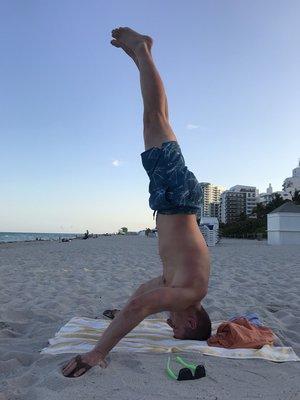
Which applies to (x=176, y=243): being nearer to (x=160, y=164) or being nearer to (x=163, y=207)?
(x=163, y=207)

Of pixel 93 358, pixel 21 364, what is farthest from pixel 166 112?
pixel 21 364

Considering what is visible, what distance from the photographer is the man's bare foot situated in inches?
157

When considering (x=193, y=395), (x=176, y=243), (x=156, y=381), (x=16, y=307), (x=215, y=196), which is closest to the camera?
(x=193, y=395)

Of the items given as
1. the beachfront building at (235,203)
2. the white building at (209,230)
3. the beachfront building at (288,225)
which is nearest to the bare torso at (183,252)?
the white building at (209,230)

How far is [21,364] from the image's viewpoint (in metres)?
3.19

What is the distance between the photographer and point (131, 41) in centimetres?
405

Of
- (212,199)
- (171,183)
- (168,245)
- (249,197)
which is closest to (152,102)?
(171,183)

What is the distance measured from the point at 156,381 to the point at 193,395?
0.31m

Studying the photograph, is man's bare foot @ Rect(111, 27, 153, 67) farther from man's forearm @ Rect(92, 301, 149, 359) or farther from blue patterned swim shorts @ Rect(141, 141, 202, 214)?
man's forearm @ Rect(92, 301, 149, 359)

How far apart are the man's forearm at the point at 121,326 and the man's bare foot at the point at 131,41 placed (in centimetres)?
229

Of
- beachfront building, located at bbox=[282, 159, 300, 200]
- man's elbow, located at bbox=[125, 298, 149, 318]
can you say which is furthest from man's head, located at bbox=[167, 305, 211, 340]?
beachfront building, located at bbox=[282, 159, 300, 200]

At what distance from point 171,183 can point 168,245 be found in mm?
474

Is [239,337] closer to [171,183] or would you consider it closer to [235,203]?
[171,183]

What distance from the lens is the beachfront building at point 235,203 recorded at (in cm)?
11488
